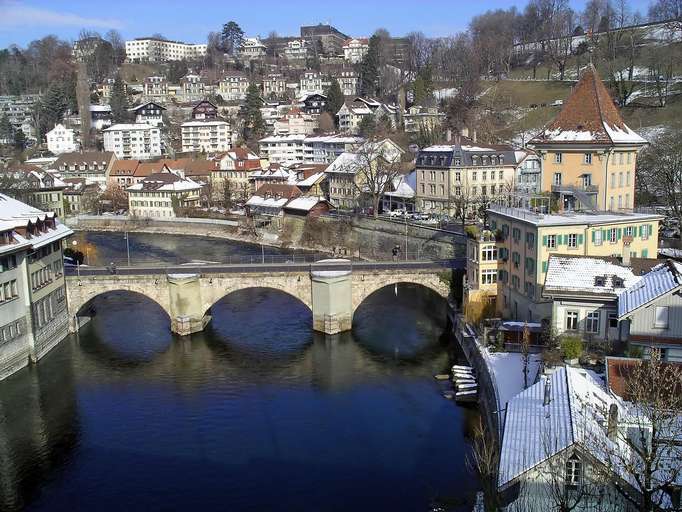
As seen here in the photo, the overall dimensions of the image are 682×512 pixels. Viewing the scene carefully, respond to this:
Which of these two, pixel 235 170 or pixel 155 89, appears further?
pixel 155 89

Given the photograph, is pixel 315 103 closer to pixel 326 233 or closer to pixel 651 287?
pixel 326 233

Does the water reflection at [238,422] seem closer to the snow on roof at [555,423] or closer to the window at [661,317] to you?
the snow on roof at [555,423]

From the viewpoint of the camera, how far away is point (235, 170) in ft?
297

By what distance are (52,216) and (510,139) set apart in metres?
54.2

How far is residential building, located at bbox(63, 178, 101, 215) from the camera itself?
9050 cm

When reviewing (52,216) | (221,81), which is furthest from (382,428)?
(221,81)

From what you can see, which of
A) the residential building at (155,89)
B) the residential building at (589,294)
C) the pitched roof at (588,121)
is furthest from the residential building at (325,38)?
the residential building at (589,294)

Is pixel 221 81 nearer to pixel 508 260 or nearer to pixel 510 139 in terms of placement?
pixel 510 139

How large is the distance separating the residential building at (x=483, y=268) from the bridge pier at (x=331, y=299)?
22.3 feet

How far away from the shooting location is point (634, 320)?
84.9 feet

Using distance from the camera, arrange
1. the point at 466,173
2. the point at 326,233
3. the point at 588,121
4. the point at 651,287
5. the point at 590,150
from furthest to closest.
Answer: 1. the point at 326,233
2. the point at 466,173
3. the point at 588,121
4. the point at 590,150
5. the point at 651,287

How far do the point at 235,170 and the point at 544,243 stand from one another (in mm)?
62380

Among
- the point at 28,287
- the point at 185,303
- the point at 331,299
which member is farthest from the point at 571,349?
the point at 28,287

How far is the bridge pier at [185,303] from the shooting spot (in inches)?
1558
